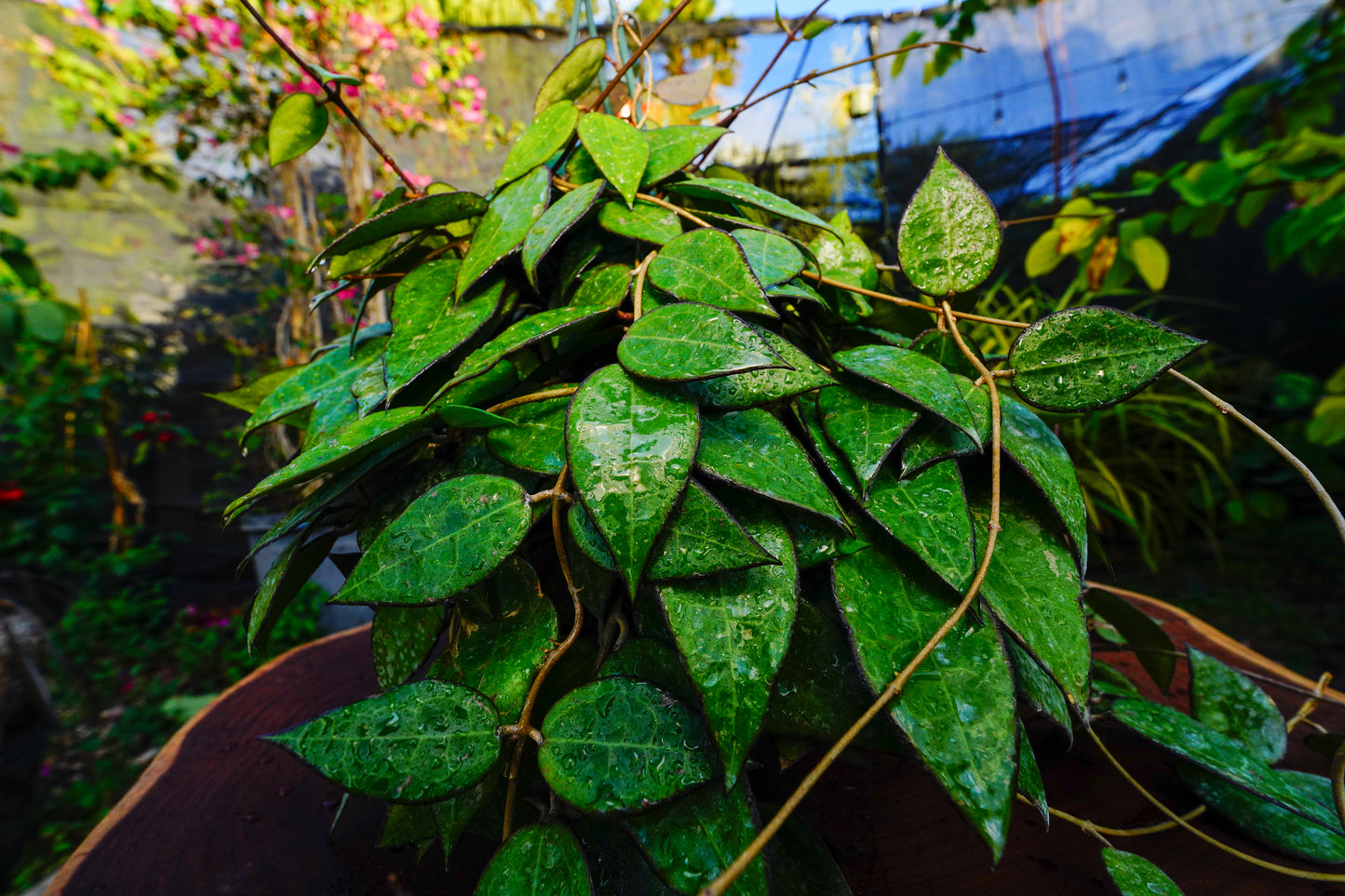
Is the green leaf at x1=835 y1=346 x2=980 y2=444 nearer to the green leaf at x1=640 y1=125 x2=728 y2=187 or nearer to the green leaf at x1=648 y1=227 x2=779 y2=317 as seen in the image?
the green leaf at x1=648 y1=227 x2=779 y2=317

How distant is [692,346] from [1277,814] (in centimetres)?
42

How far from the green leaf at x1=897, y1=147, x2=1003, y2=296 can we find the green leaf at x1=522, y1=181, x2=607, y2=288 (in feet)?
0.55

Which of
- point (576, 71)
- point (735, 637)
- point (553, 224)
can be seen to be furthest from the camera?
point (576, 71)

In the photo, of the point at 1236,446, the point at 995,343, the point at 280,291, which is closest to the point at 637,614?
the point at 995,343

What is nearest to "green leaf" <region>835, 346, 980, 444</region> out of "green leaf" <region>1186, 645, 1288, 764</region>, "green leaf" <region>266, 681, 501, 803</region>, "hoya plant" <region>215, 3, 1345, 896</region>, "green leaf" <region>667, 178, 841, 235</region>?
"hoya plant" <region>215, 3, 1345, 896</region>

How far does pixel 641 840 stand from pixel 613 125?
364 millimetres

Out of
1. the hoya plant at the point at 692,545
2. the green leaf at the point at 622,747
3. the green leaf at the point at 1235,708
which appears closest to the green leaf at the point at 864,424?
the hoya plant at the point at 692,545

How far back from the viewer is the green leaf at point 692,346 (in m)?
0.22

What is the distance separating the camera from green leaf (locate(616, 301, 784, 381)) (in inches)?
8.6

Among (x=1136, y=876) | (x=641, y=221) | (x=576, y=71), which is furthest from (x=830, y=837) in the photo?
(x=576, y=71)

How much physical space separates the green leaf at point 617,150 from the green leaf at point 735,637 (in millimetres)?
210

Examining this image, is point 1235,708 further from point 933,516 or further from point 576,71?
point 576,71

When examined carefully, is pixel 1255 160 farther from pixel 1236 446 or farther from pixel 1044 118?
pixel 1236 446

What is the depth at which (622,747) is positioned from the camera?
8.9 inches
